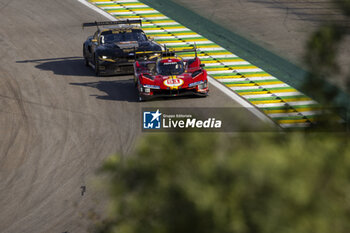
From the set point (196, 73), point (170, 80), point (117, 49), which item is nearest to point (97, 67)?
point (117, 49)

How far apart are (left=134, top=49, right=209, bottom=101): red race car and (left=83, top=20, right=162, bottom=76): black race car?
4.94 ft

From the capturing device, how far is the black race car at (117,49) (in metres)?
20.0

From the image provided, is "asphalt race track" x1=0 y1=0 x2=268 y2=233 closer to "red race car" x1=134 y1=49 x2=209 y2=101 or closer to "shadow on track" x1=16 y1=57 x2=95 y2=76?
"shadow on track" x1=16 y1=57 x2=95 y2=76

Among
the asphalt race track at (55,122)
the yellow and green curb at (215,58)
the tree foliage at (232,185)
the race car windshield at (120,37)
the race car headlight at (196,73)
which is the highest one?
the tree foliage at (232,185)

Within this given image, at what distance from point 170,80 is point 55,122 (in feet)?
11.9

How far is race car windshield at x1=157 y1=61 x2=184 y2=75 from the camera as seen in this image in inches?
717

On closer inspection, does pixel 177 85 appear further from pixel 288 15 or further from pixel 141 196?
pixel 141 196

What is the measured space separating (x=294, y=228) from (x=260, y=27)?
23.8 meters

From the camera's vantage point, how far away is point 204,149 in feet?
11.9

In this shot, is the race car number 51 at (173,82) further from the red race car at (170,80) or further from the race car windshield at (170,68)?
the race car windshield at (170,68)

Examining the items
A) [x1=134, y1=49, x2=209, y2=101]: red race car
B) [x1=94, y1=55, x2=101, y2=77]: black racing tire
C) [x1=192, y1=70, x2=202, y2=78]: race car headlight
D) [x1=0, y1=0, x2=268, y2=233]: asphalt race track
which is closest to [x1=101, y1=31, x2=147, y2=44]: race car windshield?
[x1=94, y1=55, x2=101, y2=77]: black racing tire

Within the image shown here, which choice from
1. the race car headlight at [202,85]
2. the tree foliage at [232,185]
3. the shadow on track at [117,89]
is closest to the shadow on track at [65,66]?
the shadow on track at [117,89]

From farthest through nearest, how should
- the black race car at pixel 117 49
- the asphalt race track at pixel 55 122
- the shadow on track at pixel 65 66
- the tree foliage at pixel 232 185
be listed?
1. the shadow on track at pixel 65 66
2. the black race car at pixel 117 49
3. the asphalt race track at pixel 55 122
4. the tree foliage at pixel 232 185

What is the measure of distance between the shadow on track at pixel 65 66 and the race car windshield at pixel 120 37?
141 centimetres
